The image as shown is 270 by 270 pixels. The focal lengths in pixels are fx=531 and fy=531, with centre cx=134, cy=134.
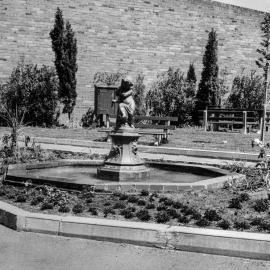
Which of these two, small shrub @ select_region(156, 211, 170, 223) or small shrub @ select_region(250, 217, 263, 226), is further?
small shrub @ select_region(156, 211, 170, 223)

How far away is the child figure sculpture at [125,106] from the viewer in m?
9.16

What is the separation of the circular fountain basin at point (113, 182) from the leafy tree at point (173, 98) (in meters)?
11.7

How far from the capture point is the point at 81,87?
73.3ft

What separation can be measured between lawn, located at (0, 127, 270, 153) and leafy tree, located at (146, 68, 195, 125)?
388 cm

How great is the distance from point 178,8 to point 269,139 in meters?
9.80

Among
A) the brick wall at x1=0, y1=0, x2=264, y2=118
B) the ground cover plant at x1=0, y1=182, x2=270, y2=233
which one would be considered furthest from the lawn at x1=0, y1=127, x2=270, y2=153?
the ground cover plant at x1=0, y1=182, x2=270, y2=233

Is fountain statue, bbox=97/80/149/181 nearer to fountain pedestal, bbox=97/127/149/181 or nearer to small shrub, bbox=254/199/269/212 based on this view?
fountain pedestal, bbox=97/127/149/181

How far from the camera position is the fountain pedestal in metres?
8.91

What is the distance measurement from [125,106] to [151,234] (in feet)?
13.5

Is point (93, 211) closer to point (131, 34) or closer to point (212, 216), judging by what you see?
point (212, 216)

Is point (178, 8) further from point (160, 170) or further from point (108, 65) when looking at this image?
point (160, 170)

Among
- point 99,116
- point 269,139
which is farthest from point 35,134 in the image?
point 269,139

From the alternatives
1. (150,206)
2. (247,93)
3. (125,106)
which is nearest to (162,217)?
(150,206)

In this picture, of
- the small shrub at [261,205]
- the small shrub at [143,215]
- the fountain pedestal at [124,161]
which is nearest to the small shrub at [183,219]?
the small shrub at [143,215]
